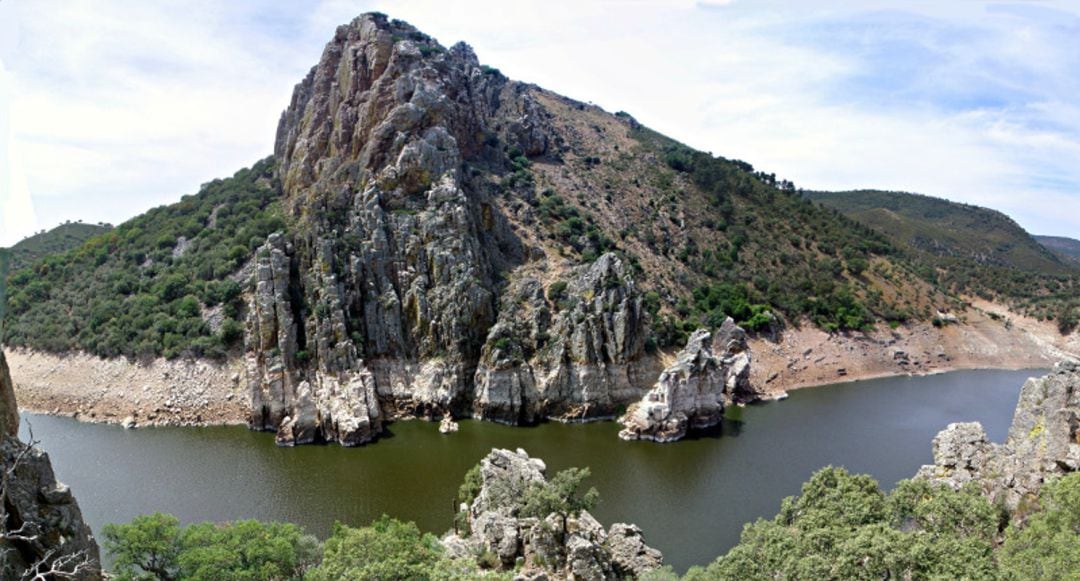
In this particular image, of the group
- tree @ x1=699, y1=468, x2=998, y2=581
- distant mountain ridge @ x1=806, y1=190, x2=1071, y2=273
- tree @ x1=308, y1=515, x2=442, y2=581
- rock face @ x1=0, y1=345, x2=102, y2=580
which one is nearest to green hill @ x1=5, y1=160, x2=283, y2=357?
tree @ x1=308, y1=515, x2=442, y2=581

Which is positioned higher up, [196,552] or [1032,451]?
[1032,451]

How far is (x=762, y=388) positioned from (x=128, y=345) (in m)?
56.6

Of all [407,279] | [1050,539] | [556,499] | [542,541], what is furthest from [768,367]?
[1050,539]

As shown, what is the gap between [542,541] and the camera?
2512 cm

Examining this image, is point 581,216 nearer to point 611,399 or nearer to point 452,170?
point 452,170

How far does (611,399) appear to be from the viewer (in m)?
52.0

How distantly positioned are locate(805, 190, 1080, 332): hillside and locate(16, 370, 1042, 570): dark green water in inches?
1997

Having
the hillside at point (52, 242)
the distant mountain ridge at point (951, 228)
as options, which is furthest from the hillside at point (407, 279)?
the distant mountain ridge at point (951, 228)

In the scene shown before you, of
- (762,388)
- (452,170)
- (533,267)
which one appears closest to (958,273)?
(762,388)

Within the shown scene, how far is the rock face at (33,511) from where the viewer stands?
559 inches

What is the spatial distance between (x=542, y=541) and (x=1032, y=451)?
61.8 feet

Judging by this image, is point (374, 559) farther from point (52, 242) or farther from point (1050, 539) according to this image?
point (52, 242)

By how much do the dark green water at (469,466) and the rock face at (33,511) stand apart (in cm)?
1831

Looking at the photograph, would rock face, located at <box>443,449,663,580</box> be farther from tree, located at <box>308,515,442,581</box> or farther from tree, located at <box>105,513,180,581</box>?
tree, located at <box>105,513,180,581</box>
